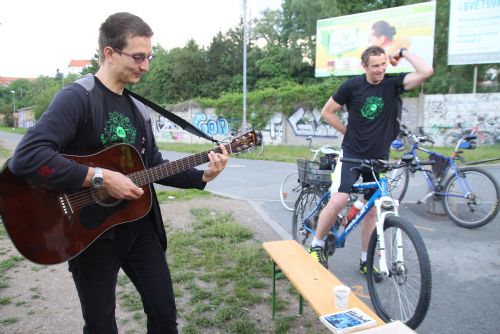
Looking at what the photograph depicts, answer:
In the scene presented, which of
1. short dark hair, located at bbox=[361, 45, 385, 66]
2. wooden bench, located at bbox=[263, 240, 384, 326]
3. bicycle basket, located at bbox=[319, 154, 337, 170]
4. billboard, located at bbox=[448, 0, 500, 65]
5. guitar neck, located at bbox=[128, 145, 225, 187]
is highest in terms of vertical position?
billboard, located at bbox=[448, 0, 500, 65]

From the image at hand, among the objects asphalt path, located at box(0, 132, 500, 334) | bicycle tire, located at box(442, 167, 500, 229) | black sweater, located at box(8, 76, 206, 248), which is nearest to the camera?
black sweater, located at box(8, 76, 206, 248)

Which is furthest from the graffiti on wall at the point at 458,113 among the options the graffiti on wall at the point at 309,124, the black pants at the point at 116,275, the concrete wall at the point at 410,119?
the black pants at the point at 116,275

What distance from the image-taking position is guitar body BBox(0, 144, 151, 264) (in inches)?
83.5

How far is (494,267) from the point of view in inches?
171

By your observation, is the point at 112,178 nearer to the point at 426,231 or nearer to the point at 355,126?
the point at 355,126

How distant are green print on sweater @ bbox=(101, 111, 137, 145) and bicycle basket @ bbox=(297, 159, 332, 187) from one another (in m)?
2.83

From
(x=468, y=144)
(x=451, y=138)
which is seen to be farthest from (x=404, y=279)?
(x=451, y=138)

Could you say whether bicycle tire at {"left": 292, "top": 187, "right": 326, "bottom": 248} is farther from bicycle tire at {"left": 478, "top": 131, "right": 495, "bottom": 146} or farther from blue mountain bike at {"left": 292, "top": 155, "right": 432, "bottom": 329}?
bicycle tire at {"left": 478, "top": 131, "right": 495, "bottom": 146}

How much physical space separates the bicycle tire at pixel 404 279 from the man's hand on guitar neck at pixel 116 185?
191 cm

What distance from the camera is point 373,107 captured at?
384cm

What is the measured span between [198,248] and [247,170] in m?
8.26

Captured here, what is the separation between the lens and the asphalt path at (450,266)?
129 inches

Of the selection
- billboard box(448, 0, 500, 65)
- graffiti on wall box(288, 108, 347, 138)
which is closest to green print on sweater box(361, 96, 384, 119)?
billboard box(448, 0, 500, 65)

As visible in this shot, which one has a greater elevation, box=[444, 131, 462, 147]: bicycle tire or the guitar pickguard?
the guitar pickguard
